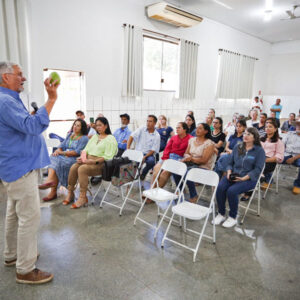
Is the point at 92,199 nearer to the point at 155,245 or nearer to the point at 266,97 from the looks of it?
the point at 155,245

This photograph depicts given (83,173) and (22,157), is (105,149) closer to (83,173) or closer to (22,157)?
(83,173)

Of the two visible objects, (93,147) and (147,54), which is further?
(147,54)

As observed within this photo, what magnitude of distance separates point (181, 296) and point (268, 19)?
8314 millimetres

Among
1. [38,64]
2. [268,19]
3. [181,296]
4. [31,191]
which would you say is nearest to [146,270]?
[181,296]

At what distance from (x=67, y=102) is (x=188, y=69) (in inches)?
141

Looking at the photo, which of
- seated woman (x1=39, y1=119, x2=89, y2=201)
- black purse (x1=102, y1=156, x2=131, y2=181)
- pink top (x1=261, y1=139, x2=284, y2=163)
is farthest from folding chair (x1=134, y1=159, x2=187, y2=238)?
pink top (x1=261, y1=139, x2=284, y2=163)

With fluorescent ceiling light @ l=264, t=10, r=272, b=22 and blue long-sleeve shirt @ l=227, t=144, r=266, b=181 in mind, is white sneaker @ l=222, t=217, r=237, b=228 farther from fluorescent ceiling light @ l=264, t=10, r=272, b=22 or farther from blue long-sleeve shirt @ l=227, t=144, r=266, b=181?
fluorescent ceiling light @ l=264, t=10, r=272, b=22

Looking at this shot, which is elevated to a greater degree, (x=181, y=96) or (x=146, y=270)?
(x=181, y=96)

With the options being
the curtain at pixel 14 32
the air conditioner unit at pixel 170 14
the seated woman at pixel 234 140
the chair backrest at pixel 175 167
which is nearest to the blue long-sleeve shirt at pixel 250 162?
the seated woman at pixel 234 140

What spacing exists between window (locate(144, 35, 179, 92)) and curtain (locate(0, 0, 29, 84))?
290cm

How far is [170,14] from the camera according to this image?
5.65 m

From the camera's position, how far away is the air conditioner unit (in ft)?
18.0

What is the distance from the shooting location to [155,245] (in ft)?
8.57

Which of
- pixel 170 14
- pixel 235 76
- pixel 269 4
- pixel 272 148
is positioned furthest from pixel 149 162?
pixel 235 76
